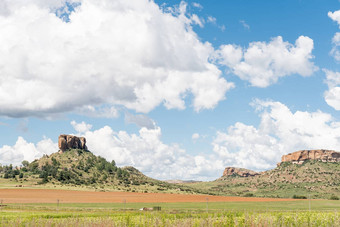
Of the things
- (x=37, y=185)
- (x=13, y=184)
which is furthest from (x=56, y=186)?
(x=13, y=184)

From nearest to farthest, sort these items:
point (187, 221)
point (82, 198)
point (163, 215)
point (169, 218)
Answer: point (187, 221) → point (163, 215) → point (169, 218) → point (82, 198)

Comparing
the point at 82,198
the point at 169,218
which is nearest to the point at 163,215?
the point at 169,218

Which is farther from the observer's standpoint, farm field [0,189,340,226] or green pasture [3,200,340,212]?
green pasture [3,200,340,212]

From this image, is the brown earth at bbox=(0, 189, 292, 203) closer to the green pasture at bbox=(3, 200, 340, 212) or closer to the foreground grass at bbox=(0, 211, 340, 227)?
the green pasture at bbox=(3, 200, 340, 212)

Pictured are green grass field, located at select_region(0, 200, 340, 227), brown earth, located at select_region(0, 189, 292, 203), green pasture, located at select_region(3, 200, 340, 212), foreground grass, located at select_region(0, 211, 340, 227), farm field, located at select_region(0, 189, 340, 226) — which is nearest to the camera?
foreground grass, located at select_region(0, 211, 340, 227)

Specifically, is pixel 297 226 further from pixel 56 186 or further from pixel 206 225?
pixel 56 186

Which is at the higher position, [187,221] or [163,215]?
[187,221]

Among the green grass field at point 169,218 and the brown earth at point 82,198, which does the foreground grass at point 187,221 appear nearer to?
the green grass field at point 169,218

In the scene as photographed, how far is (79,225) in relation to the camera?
29.4 metres

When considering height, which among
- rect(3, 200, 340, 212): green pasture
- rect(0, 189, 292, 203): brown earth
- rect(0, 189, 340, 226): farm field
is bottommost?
rect(0, 189, 292, 203): brown earth

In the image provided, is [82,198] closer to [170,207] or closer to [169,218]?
[170,207]

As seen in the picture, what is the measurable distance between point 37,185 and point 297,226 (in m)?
184

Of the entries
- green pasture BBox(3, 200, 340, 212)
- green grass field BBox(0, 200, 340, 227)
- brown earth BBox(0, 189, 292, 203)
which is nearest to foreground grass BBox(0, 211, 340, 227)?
green grass field BBox(0, 200, 340, 227)

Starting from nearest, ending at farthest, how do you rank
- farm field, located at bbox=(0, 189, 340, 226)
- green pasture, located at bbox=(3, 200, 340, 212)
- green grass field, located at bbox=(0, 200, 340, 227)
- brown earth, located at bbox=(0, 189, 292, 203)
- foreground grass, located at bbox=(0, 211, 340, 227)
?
foreground grass, located at bbox=(0, 211, 340, 227)
green grass field, located at bbox=(0, 200, 340, 227)
farm field, located at bbox=(0, 189, 340, 226)
green pasture, located at bbox=(3, 200, 340, 212)
brown earth, located at bbox=(0, 189, 292, 203)
